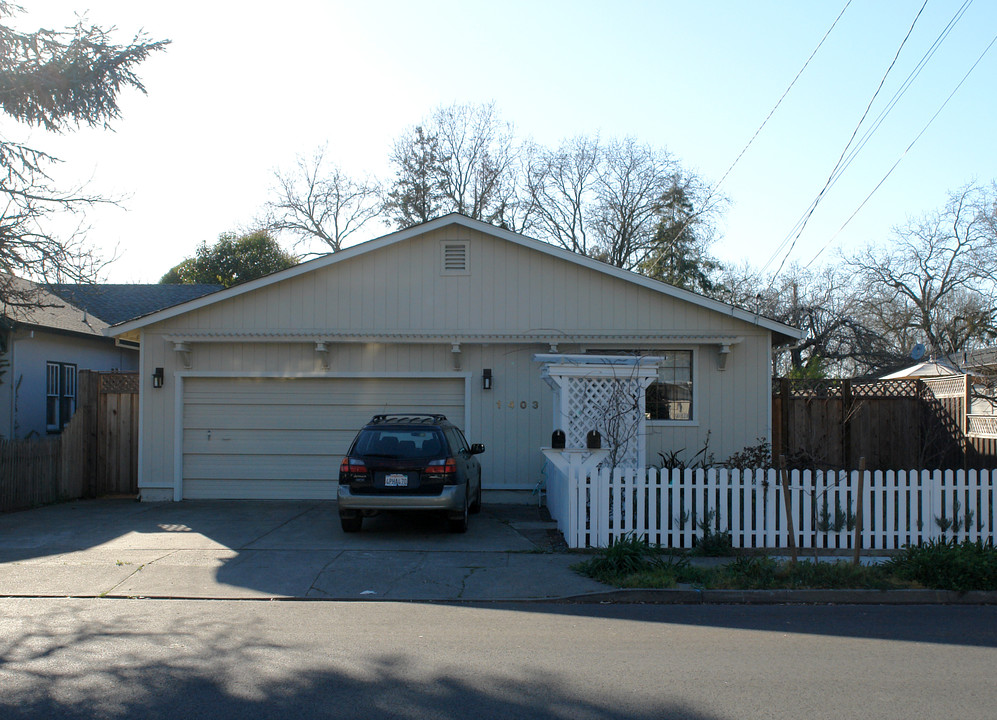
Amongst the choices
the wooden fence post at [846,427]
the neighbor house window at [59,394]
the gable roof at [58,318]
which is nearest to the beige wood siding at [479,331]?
the wooden fence post at [846,427]

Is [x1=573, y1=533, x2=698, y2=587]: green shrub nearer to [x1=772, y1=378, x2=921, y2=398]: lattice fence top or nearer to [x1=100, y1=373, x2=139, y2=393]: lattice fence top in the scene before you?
[x1=772, y1=378, x2=921, y2=398]: lattice fence top

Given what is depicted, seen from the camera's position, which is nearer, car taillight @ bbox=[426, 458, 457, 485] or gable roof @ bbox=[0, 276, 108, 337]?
car taillight @ bbox=[426, 458, 457, 485]

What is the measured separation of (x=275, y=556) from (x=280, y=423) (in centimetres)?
522

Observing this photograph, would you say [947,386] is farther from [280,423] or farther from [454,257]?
[280,423]

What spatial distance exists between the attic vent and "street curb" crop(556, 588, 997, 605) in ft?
25.5

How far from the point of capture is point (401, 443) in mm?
11039

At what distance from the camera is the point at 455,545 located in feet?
35.6

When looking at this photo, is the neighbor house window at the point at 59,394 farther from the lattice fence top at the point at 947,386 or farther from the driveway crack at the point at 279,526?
the lattice fence top at the point at 947,386

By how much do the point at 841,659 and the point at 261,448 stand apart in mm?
11138

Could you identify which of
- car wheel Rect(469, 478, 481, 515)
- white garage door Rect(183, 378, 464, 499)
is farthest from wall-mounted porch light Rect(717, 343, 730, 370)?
car wheel Rect(469, 478, 481, 515)

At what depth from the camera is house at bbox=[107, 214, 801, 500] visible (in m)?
14.6

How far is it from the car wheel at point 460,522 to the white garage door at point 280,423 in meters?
3.57

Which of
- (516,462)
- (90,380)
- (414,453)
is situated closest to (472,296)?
(516,462)

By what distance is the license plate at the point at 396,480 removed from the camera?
35.4ft
